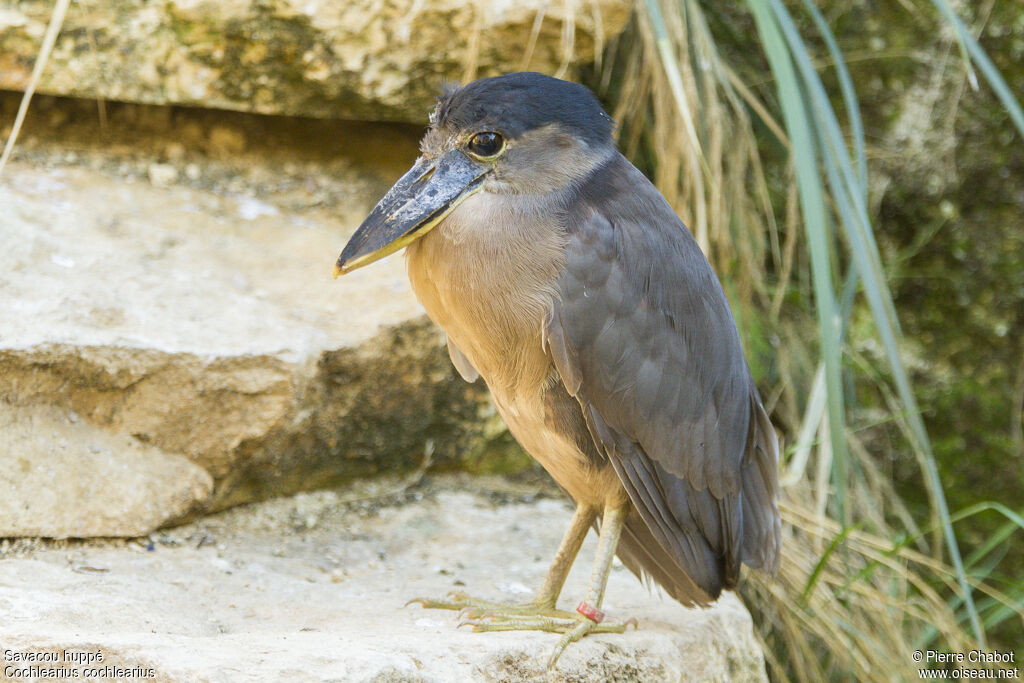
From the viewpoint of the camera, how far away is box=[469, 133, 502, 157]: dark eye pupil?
1977 mm

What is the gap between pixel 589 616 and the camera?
6.58ft

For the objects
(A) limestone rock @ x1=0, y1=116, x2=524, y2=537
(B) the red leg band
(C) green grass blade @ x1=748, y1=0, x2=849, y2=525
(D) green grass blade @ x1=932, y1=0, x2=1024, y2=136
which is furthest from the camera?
(D) green grass blade @ x1=932, y1=0, x2=1024, y2=136

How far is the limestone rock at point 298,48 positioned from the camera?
274cm

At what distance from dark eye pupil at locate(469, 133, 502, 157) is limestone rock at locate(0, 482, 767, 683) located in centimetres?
98

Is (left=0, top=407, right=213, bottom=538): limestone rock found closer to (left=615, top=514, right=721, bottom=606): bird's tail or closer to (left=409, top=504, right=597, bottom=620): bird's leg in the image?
(left=409, top=504, right=597, bottom=620): bird's leg

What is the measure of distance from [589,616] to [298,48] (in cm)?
183

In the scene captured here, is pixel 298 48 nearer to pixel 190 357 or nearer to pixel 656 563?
pixel 190 357

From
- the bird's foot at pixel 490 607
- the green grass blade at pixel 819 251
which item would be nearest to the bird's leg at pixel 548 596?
the bird's foot at pixel 490 607

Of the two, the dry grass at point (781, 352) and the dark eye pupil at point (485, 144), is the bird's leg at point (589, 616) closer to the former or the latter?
the dry grass at point (781, 352)

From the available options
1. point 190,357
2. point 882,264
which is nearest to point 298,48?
point 190,357

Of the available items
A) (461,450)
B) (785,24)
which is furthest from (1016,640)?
(785,24)

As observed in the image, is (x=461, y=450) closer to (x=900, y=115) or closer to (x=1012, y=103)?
(x=1012, y=103)

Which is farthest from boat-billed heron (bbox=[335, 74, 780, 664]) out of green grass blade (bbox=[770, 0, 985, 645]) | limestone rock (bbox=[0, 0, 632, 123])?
limestone rock (bbox=[0, 0, 632, 123])

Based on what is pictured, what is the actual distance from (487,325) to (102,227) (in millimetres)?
1361
